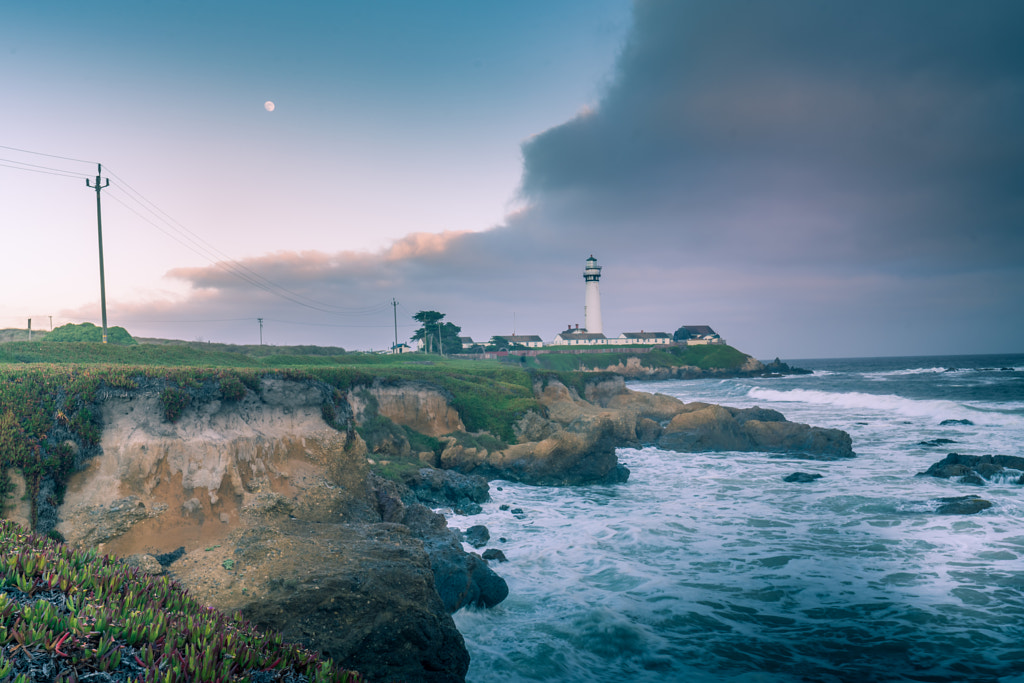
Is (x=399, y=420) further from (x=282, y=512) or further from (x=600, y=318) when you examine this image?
(x=600, y=318)

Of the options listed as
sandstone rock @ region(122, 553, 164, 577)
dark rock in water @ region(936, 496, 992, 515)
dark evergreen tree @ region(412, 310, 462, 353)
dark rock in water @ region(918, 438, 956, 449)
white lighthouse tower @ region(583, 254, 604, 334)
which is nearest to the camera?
sandstone rock @ region(122, 553, 164, 577)

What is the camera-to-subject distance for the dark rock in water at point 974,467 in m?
24.2

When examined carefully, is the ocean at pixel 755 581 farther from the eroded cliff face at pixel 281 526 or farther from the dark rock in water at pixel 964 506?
the eroded cliff face at pixel 281 526

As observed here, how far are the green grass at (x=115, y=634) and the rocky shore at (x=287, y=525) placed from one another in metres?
3.11

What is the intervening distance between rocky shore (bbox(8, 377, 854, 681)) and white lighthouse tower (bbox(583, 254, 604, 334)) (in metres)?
118

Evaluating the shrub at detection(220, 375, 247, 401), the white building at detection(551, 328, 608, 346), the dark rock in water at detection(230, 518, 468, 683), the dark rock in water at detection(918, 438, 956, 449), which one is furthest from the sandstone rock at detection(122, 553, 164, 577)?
the white building at detection(551, 328, 608, 346)

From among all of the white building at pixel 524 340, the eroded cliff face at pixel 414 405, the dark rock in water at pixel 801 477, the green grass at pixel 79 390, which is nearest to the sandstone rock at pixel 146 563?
the green grass at pixel 79 390

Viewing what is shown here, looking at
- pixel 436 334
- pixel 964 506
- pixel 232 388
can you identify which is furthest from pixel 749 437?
pixel 436 334

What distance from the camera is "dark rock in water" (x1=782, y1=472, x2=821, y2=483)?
2546cm

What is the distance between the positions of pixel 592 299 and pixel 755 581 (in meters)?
127

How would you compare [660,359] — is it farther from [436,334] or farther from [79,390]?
[79,390]

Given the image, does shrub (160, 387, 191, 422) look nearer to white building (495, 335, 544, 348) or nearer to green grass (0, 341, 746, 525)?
green grass (0, 341, 746, 525)

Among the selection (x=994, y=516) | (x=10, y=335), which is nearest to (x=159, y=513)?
(x=994, y=516)

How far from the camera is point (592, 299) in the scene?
139500 millimetres
